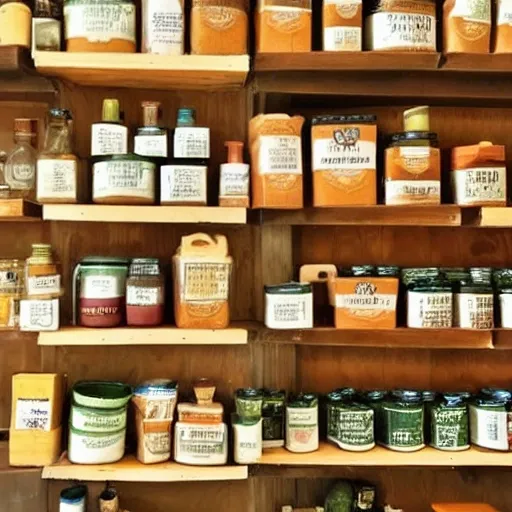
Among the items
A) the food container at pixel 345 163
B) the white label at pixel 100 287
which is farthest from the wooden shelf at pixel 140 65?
the white label at pixel 100 287

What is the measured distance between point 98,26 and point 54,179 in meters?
0.36

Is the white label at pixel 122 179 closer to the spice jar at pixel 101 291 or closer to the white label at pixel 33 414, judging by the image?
the spice jar at pixel 101 291

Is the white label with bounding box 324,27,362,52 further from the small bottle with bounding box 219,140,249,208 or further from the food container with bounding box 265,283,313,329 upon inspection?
the food container with bounding box 265,283,313,329

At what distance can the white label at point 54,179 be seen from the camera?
139cm

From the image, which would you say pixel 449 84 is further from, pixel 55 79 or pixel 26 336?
pixel 26 336

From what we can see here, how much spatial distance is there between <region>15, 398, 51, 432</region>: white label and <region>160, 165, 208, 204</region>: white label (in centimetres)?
54

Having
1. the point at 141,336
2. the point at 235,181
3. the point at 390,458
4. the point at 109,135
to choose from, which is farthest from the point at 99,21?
the point at 390,458

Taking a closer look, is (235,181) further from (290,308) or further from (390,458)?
(390,458)

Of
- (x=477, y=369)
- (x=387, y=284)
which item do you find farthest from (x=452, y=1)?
(x=477, y=369)

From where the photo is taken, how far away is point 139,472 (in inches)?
53.8

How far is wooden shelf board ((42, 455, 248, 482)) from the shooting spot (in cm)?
136

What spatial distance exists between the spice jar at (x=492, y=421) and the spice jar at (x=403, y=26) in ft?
2.73

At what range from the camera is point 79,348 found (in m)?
1.56

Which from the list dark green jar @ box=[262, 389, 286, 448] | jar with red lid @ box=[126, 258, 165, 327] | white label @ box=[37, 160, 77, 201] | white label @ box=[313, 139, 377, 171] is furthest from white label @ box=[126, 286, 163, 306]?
white label @ box=[313, 139, 377, 171]
